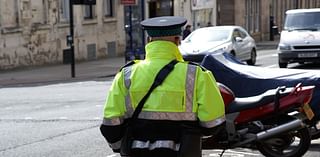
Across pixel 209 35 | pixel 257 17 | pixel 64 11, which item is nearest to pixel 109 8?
pixel 64 11

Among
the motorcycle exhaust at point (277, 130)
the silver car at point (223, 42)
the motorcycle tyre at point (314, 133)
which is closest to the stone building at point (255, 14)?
the silver car at point (223, 42)

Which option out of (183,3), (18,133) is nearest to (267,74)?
(18,133)

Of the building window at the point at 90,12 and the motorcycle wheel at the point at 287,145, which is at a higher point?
the building window at the point at 90,12

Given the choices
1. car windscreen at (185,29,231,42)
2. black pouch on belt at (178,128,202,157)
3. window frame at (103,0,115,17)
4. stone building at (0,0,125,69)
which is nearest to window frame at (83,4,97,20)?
stone building at (0,0,125,69)

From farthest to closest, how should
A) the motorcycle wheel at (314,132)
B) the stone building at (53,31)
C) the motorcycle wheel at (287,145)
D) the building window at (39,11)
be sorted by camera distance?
the building window at (39,11) → the stone building at (53,31) → the motorcycle wheel at (314,132) → the motorcycle wheel at (287,145)

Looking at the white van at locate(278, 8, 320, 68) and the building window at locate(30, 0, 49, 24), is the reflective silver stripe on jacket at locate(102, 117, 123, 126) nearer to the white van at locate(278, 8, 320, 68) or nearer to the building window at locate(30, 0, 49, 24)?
the white van at locate(278, 8, 320, 68)

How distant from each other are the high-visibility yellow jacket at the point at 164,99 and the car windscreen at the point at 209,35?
17280 mm

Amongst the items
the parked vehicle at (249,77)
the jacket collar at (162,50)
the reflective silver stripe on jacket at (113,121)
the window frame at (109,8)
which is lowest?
the parked vehicle at (249,77)

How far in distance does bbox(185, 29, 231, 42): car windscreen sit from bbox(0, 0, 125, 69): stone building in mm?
7047

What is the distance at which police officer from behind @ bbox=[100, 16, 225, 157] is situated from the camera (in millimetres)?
3781

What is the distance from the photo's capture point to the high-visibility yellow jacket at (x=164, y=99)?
378 cm

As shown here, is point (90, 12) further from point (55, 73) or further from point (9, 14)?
point (55, 73)

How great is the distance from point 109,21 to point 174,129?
26996 mm

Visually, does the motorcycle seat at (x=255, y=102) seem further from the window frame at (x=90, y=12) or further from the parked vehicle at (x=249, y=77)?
the window frame at (x=90, y=12)
